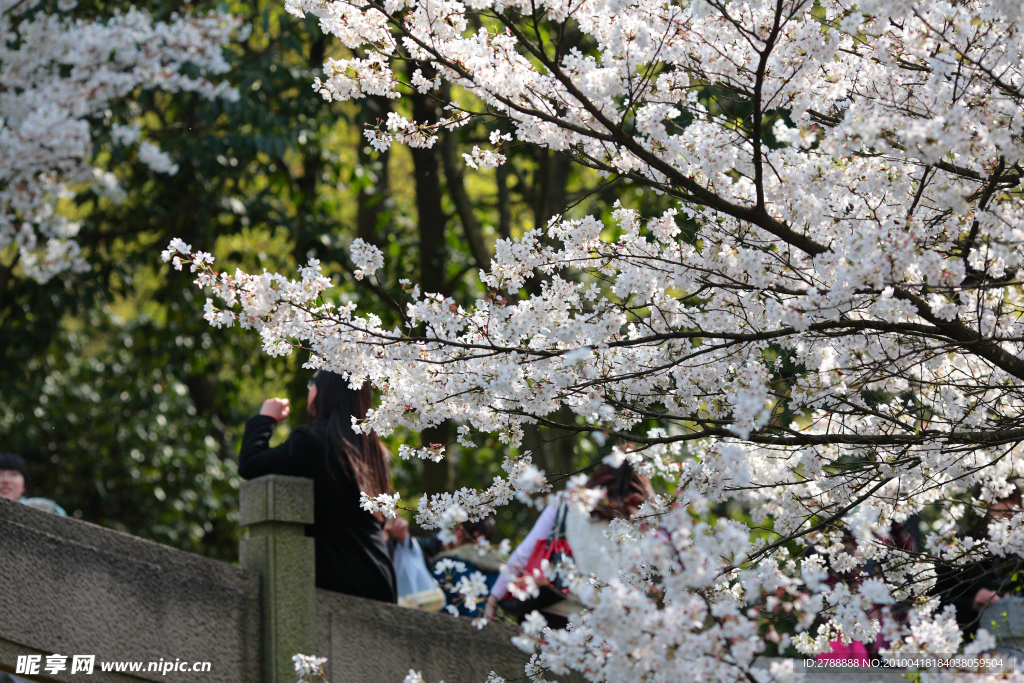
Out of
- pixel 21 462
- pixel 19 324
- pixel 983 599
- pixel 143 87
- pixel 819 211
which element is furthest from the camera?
pixel 19 324

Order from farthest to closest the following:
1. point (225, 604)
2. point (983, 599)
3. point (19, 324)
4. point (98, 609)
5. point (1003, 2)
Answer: point (19, 324), point (983, 599), point (225, 604), point (98, 609), point (1003, 2)

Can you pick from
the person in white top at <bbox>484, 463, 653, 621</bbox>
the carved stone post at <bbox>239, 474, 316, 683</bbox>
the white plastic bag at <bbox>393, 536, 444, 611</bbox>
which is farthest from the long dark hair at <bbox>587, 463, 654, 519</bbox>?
the carved stone post at <bbox>239, 474, 316, 683</bbox>

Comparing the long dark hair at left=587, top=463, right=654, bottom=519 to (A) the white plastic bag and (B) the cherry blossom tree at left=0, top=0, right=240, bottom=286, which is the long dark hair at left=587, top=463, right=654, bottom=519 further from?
(B) the cherry blossom tree at left=0, top=0, right=240, bottom=286

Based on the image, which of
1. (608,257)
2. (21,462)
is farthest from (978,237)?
(21,462)

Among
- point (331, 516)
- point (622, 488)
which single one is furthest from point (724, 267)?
point (331, 516)

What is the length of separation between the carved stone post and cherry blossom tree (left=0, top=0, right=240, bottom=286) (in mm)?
4196

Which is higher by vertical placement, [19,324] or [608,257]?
[19,324]

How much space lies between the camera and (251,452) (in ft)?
14.8

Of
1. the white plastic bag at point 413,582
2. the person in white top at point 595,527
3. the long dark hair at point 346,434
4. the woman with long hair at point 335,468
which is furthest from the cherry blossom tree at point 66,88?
the person in white top at point 595,527

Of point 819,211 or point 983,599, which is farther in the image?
point 983,599

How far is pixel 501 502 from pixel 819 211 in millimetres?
1509

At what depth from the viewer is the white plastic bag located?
5410 millimetres

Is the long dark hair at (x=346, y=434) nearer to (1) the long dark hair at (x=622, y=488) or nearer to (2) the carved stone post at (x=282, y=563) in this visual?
(2) the carved stone post at (x=282, y=563)

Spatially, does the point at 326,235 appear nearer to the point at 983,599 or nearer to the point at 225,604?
the point at 225,604
